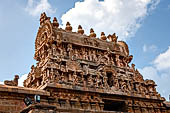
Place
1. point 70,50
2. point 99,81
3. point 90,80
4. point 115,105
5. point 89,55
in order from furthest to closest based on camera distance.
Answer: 1. point 89,55
2. point 70,50
3. point 115,105
4. point 99,81
5. point 90,80

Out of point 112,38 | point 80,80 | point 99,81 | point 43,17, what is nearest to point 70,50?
point 80,80

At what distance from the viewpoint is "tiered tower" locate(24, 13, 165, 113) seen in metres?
20.1

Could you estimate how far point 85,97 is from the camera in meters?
20.5

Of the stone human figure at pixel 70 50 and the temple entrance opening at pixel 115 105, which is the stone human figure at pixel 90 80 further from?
the stone human figure at pixel 70 50

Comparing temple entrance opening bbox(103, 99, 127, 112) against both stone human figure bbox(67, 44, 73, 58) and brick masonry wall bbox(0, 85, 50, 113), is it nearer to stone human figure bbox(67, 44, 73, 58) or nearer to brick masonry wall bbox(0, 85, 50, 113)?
stone human figure bbox(67, 44, 73, 58)

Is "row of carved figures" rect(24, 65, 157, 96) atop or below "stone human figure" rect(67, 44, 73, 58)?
below

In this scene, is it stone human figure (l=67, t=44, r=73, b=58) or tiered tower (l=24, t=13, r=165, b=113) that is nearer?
tiered tower (l=24, t=13, r=165, b=113)

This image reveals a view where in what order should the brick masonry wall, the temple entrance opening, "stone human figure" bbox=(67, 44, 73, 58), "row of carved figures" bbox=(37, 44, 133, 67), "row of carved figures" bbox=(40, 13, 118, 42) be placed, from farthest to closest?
"row of carved figures" bbox=(40, 13, 118, 42) → "stone human figure" bbox=(67, 44, 73, 58) → "row of carved figures" bbox=(37, 44, 133, 67) → the temple entrance opening → the brick masonry wall

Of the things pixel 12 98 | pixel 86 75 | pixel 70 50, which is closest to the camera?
pixel 12 98

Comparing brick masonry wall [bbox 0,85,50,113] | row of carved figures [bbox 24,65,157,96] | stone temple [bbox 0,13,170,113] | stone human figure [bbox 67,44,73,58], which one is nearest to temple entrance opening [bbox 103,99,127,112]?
stone temple [bbox 0,13,170,113]

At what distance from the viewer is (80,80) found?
72.5 ft

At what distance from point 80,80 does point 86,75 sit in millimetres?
1198

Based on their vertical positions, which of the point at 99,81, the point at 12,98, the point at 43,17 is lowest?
the point at 12,98

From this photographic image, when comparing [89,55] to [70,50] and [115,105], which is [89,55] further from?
[115,105]
